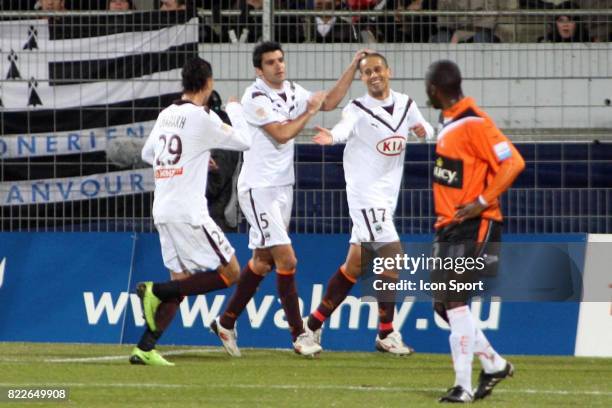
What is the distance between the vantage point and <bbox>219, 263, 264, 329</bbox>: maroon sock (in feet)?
38.3

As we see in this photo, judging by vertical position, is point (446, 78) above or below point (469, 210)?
above

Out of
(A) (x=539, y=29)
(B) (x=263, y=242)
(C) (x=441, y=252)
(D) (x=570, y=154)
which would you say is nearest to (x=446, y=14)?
(A) (x=539, y=29)

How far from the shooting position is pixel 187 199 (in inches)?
422

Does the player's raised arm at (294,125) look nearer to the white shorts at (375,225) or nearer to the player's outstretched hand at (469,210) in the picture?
the white shorts at (375,225)

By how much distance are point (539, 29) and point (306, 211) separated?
264cm

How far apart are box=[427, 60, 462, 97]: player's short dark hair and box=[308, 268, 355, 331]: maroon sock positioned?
330cm

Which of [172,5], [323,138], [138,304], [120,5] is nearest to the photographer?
[323,138]

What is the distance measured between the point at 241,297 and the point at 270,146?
1.17 m

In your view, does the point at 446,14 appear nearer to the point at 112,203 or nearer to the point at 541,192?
the point at 541,192

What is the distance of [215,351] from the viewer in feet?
39.4

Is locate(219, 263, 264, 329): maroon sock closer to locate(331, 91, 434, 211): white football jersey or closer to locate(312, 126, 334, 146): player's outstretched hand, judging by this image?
locate(331, 91, 434, 211): white football jersey

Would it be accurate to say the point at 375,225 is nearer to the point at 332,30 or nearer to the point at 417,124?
the point at 417,124

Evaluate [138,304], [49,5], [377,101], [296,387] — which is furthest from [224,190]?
[296,387]

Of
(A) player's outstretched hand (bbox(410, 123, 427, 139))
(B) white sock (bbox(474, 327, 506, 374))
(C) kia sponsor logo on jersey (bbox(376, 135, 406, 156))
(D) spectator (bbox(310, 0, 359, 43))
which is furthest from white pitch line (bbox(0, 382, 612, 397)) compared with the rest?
(D) spectator (bbox(310, 0, 359, 43))
